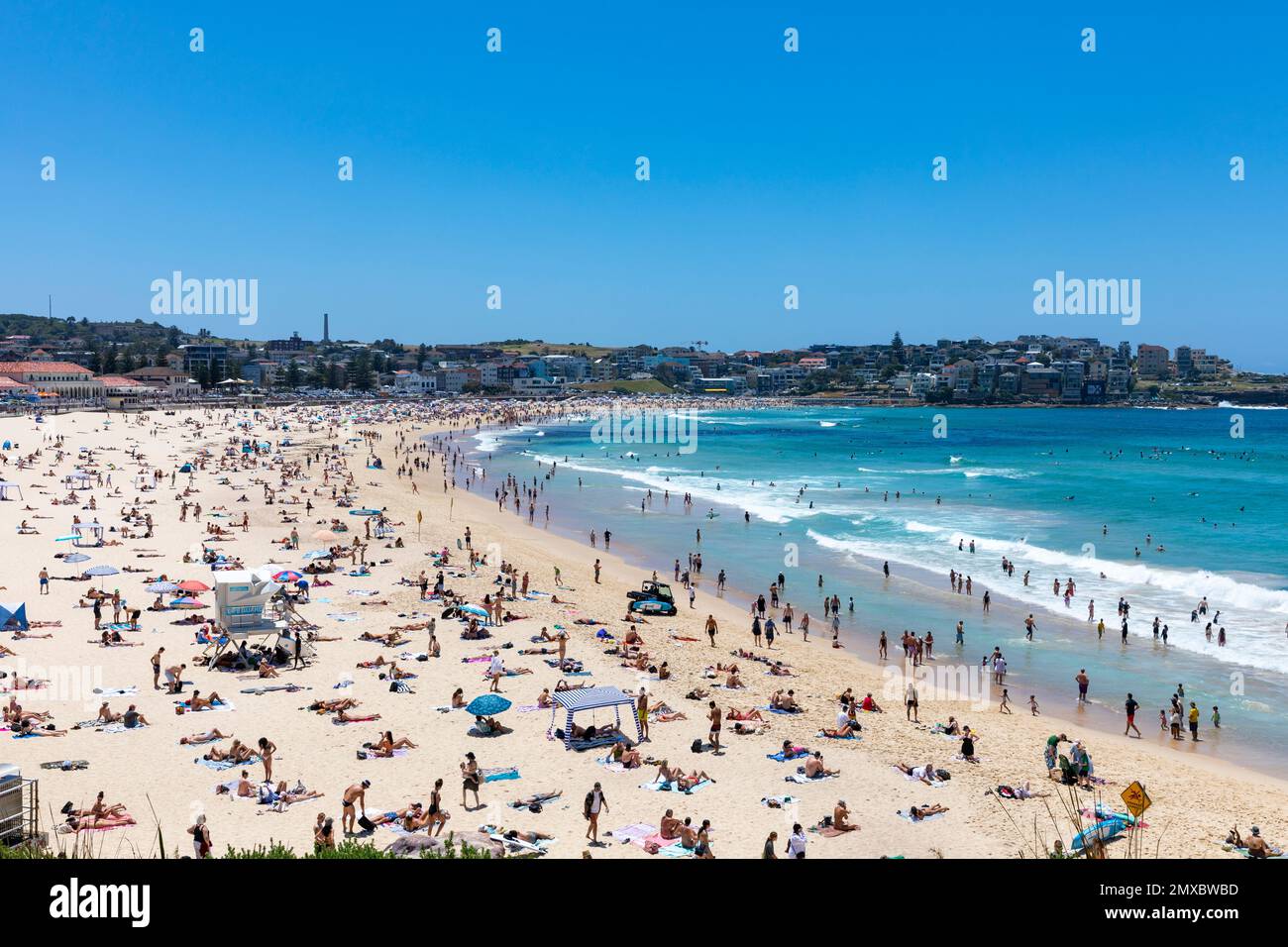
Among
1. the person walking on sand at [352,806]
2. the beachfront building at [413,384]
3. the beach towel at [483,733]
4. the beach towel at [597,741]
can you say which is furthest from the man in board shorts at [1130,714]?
the beachfront building at [413,384]

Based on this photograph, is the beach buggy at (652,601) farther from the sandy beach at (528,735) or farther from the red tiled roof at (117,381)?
the red tiled roof at (117,381)

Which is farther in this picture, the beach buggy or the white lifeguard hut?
the beach buggy

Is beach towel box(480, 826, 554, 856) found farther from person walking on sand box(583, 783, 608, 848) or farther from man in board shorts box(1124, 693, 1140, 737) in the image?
man in board shorts box(1124, 693, 1140, 737)

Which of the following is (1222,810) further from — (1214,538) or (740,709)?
(1214,538)

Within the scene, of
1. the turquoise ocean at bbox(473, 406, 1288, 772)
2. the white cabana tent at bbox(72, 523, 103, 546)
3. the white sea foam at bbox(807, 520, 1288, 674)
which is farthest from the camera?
the white cabana tent at bbox(72, 523, 103, 546)

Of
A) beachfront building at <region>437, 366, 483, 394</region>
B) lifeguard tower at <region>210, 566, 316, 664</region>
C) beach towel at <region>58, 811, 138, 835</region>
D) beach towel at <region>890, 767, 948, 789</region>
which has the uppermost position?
beachfront building at <region>437, 366, 483, 394</region>

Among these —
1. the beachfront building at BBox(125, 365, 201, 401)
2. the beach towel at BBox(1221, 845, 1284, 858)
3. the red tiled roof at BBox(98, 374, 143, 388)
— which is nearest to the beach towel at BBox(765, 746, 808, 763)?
the beach towel at BBox(1221, 845, 1284, 858)

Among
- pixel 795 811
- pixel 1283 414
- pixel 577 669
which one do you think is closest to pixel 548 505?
pixel 577 669

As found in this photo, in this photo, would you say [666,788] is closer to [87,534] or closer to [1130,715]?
[1130,715]

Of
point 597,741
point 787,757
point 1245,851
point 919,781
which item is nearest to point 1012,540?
point 919,781
